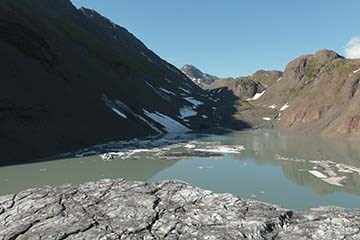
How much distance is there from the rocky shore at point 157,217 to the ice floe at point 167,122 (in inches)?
3192

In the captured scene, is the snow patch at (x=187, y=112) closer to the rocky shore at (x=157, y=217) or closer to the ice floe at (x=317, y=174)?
the ice floe at (x=317, y=174)

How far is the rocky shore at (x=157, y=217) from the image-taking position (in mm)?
10758

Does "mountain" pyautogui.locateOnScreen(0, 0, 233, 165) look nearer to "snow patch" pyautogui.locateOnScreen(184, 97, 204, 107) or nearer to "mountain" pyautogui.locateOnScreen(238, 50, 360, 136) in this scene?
"mountain" pyautogui.locateOnScreen(238, 50, 360, 136)

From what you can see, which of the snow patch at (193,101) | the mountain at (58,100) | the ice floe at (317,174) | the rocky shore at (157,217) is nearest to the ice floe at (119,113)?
the mountain at (58,100)

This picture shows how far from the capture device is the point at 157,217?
11.7m

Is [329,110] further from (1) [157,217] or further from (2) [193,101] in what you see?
(1) [157,217]

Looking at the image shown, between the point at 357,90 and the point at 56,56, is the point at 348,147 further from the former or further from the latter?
the point at 56,56

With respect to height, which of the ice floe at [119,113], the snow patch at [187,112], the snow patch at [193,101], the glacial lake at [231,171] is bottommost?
the glacial lake at [231,171]

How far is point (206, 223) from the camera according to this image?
1130 centimetres

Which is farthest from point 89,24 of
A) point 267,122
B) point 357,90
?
point 357,90

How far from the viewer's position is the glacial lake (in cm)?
3012

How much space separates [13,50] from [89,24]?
11123 cm

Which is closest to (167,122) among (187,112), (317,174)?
(187,112)

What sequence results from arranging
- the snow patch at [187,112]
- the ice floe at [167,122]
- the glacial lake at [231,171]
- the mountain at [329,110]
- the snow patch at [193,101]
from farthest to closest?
1. the snow patch at [193,101]
2. the snow patch at [187,112]
3. the ice floe at [167,122]
4. the mountain at [329,110]
5. the glacial lake at [231,171]
